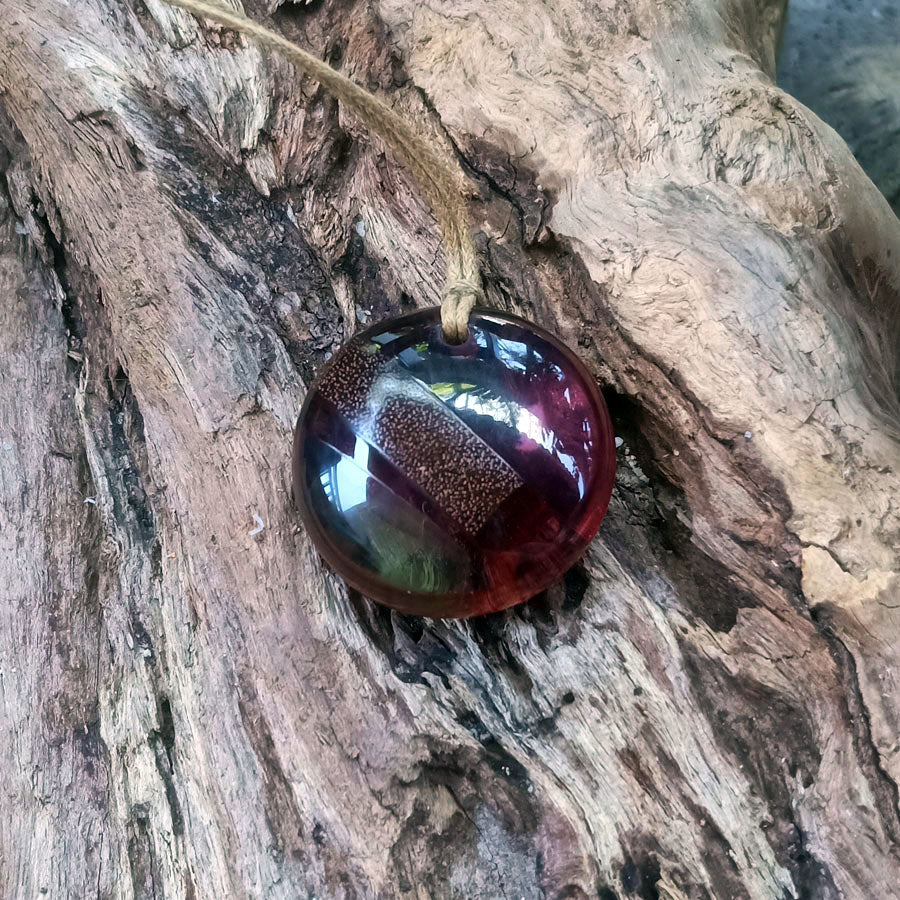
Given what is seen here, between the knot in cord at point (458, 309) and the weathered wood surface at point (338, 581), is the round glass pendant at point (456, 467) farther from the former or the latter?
the weathered wood surface at point (338, 581)

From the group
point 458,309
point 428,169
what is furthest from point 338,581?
point 428,169

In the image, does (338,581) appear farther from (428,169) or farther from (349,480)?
(428,169)

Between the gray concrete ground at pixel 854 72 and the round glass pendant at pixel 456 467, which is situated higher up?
the gray concrete ground at pixel 854 72

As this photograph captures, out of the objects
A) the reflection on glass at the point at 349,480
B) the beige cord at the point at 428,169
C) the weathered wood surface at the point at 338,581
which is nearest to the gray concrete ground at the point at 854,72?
the weathered wood surface at the point at 338,581

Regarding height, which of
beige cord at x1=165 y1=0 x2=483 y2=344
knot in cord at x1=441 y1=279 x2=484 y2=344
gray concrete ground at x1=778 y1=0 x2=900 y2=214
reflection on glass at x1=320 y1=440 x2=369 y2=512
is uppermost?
gray concrete ground at x1=778 y1=0 x2=900 y2=214

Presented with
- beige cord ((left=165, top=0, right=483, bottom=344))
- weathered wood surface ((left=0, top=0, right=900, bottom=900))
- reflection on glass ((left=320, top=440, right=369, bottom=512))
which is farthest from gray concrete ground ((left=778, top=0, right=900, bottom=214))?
reflection on glass ((left=320, top=440, right=369, bottom=512))

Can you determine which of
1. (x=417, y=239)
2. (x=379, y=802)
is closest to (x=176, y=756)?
(x=379, y=802)

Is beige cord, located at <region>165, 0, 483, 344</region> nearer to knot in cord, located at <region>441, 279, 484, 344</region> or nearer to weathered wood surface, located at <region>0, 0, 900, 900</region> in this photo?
knot in cord, located at <region>441, 279, 484, 344</region>

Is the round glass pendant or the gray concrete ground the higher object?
the gray concrete ground
